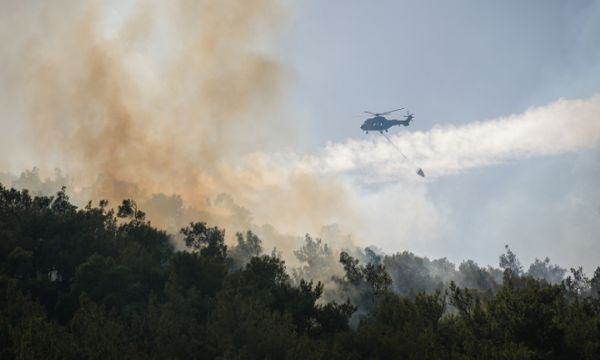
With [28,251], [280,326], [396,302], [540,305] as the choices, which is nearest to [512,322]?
[540,305]

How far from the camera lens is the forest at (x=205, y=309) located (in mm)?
32188

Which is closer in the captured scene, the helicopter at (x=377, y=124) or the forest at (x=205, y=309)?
the forest at (x=205, y=309)

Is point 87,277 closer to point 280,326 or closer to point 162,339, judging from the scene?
point 162,339

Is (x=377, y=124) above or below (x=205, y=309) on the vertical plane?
above

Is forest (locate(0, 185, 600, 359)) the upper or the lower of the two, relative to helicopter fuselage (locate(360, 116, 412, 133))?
lower

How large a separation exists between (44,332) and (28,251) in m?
38.4

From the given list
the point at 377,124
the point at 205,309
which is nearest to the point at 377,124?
the point at 377,124

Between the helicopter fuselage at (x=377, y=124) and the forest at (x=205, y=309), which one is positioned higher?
the helicopter fuselage at (x=377, y=124)

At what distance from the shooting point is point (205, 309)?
5247 cm

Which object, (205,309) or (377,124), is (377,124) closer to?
(377,124)

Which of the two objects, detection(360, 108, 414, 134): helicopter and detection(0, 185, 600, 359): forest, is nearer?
detection(0, 185, 600, 359): forest

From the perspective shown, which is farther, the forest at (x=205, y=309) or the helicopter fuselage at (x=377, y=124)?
the helicopter fuselage at (x=377, y=124)

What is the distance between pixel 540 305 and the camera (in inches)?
1373

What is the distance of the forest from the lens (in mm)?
32188
